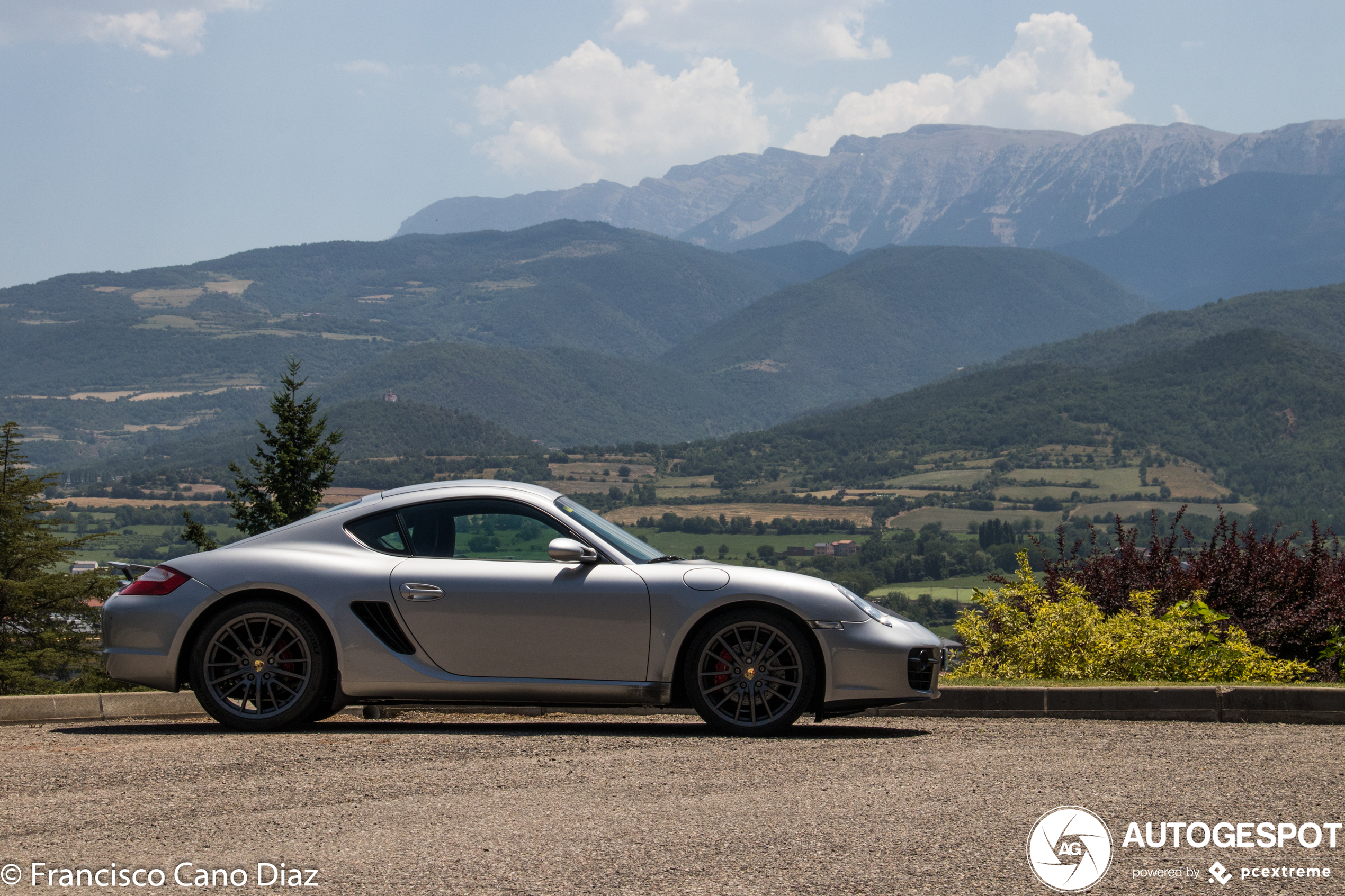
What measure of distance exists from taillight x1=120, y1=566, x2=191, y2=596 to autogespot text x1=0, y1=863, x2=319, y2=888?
8.81 feet

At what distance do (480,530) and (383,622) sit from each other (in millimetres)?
724

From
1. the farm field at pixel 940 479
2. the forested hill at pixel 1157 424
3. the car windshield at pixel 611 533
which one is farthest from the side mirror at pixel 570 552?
the farm field at pixel 940 479

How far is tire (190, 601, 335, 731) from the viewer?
6531 mm

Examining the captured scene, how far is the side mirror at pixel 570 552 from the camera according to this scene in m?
6.43

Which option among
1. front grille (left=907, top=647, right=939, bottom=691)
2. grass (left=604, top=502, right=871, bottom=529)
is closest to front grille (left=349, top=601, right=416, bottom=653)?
front grille (left=907, top=647, right=939, bottom=691)

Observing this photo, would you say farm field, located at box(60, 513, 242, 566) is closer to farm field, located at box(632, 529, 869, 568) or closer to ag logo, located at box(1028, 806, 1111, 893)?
farm field, located at box(632, 529, 869, 568)

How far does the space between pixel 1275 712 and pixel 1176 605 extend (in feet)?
6.89

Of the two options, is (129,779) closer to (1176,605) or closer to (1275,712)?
(1275,712)

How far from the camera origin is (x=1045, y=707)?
778 centimetres

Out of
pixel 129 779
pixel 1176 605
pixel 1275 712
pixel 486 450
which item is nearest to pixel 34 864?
pixel 129 779

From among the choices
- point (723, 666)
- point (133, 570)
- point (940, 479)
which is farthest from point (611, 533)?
point (940, 479)

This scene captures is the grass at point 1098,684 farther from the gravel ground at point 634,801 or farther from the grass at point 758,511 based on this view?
the grass at point 758,511

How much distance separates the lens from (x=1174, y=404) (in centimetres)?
17062

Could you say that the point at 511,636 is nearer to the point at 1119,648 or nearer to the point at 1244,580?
the point at 1119,648
